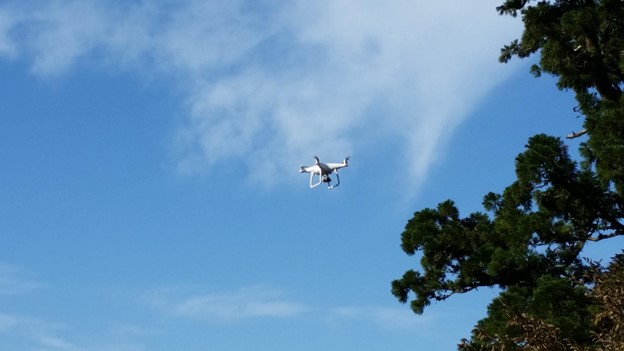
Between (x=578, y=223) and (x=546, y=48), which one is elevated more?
(x=546, y=48)

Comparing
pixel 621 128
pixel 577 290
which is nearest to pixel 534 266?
pixel 577 290

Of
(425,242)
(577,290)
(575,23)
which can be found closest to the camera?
(577,290)

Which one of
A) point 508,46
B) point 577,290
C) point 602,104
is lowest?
point 577,290

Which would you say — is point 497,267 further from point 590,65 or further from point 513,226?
point 590,65

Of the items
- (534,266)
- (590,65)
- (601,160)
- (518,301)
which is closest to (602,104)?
Answer: (590,65)

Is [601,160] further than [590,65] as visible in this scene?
No

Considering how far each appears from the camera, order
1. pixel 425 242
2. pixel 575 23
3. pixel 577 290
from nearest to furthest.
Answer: pixel 577 290 → pixel 575 23 → pixel 425 242

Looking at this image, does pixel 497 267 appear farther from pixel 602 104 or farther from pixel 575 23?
pixel 575 23
